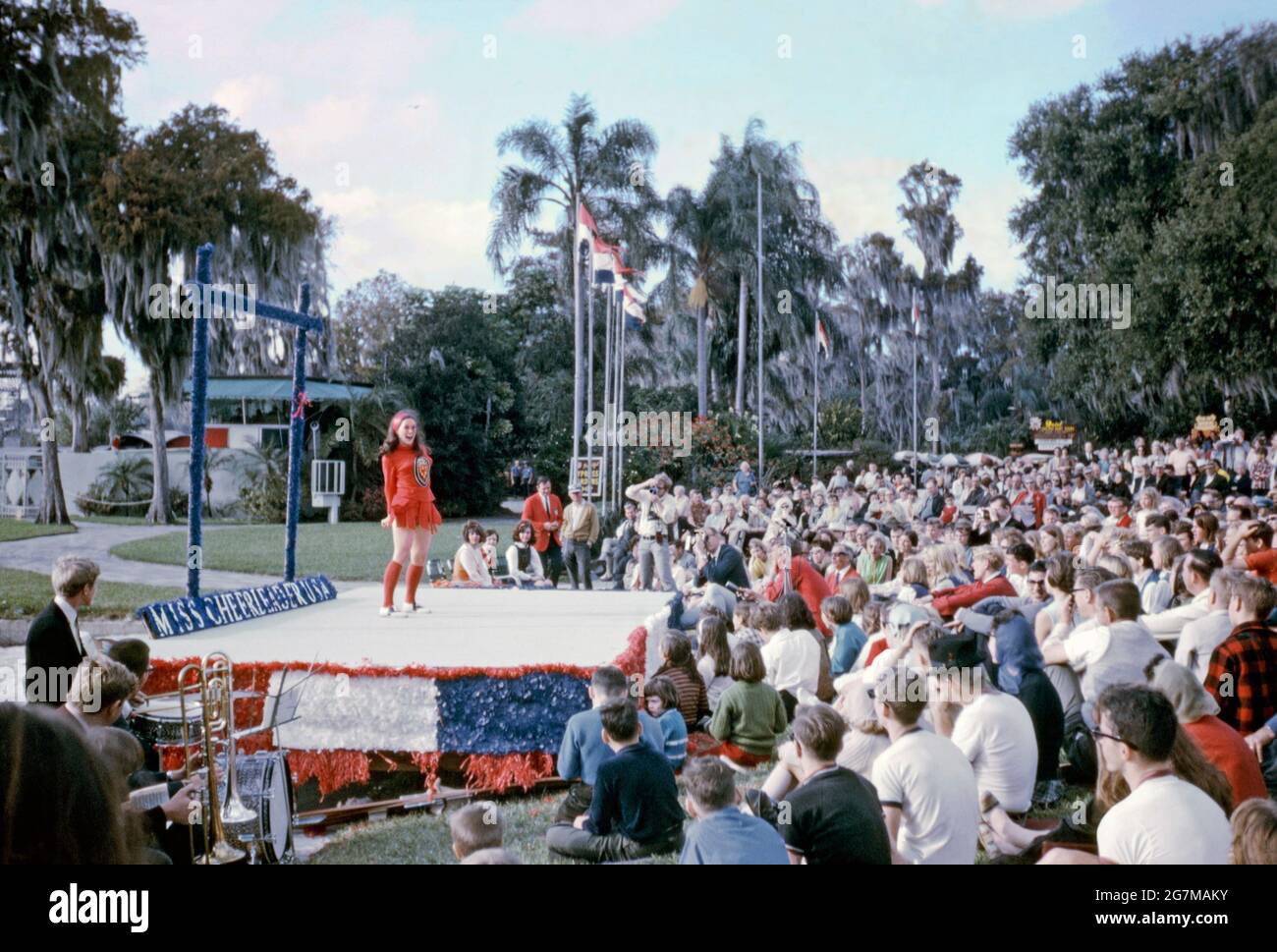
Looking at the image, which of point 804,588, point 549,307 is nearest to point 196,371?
point 804,588

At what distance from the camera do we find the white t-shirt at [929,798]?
12.1 ft

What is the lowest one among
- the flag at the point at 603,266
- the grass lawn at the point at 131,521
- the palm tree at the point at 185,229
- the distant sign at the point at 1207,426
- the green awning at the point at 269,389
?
the grass lawn at the point at 131,521

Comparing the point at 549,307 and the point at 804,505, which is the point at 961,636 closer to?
the point at 804,505

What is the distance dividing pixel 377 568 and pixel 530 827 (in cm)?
1290

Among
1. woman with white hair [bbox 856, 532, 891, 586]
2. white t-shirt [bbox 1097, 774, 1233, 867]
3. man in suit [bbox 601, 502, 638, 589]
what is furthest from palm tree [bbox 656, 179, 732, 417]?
white t-shirt [bbox 1097, 774, 1233, 867]

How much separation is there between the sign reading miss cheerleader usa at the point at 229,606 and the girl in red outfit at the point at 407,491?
1.08 m

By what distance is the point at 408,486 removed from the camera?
8.56 m

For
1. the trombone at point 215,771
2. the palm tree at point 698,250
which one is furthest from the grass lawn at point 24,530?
the trombone at point 215,771

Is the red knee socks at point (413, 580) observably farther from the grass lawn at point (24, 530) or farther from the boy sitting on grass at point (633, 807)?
the grass lawn at point (24, 530)

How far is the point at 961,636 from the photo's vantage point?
487 centimetres

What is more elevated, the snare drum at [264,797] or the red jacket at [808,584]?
the red jacket at [808,584]

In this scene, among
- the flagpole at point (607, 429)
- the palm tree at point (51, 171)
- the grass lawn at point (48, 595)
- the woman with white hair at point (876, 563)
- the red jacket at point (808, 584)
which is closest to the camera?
the red jacket at point (808, 584)
